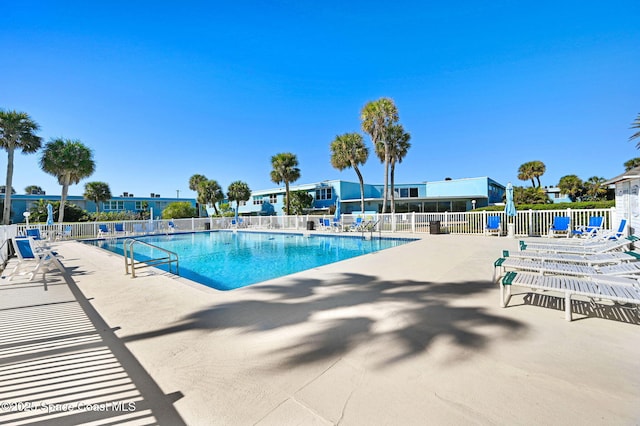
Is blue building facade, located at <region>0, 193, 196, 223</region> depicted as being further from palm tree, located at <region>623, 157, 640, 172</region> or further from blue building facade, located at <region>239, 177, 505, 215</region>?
palm tree, located at <region>623, 157, 640, 172</region>

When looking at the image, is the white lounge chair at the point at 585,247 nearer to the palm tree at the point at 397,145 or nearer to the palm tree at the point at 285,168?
the palm tree at the point at 397,145

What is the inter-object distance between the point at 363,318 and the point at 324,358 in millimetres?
1025

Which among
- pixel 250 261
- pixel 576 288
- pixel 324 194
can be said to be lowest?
pixel 250 261

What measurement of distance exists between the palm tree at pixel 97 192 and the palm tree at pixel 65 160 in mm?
15412

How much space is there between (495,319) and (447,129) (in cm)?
2705

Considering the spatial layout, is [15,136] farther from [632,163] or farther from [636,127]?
[632,163]

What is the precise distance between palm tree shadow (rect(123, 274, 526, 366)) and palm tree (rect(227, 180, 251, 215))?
3304 centimetres

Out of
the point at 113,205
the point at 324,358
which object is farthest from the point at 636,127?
the point at 113,205

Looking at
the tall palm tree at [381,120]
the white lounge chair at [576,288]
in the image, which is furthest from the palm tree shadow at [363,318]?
the tall palm tree at [381,120]

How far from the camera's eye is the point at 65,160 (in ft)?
63.5

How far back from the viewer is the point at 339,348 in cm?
255

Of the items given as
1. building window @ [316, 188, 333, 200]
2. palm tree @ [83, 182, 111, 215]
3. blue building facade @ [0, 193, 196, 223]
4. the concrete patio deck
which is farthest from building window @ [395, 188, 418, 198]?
palm tree @ [83, 182, 111, 215]

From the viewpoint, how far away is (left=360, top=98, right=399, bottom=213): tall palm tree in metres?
20.7

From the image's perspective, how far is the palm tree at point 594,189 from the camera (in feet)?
96.4
